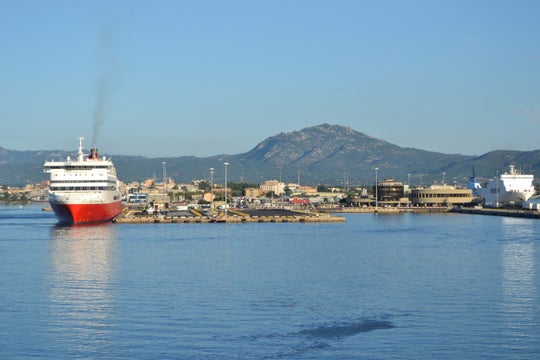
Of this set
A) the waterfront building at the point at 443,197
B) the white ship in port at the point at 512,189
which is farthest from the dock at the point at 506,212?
the waterfront building at the point at 443,197

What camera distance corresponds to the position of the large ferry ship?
7038cm

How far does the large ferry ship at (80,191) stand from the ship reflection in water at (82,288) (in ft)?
46.8

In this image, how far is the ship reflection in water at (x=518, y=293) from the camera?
909 inches

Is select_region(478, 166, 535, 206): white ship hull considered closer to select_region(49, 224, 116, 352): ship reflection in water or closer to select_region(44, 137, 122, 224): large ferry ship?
select_region(44, 137, 122, 224): large ferry ship

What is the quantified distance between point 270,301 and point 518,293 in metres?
8.73

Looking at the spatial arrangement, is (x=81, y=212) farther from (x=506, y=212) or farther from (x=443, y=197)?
(x=443, y=197)

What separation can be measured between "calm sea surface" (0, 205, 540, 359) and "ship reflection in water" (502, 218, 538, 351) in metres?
0.06

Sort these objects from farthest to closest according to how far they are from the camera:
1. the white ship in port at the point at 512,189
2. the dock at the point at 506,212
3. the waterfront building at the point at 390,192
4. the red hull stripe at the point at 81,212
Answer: the waterfront building at the point at 390,192 → the white ship in port at the point at 512,189 → the dock at the point at 506,212 → the red hull stripe at the point at 81,212

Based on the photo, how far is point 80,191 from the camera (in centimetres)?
7162

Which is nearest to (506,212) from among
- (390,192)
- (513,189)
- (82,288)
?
(513,189)

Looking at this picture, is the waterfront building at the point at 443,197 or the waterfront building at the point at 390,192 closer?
the waterfront building at the point at 443,197

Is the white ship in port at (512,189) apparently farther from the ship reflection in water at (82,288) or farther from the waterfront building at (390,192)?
the ship reflection in water at (82,288)

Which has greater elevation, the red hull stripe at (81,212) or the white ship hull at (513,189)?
the white ship hull at (513,189)

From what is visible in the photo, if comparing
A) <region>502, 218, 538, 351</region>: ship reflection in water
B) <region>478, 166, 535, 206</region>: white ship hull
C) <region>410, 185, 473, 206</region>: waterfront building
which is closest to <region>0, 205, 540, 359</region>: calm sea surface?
<region>502, 218, 538, 351</region>: ship reflection in water
